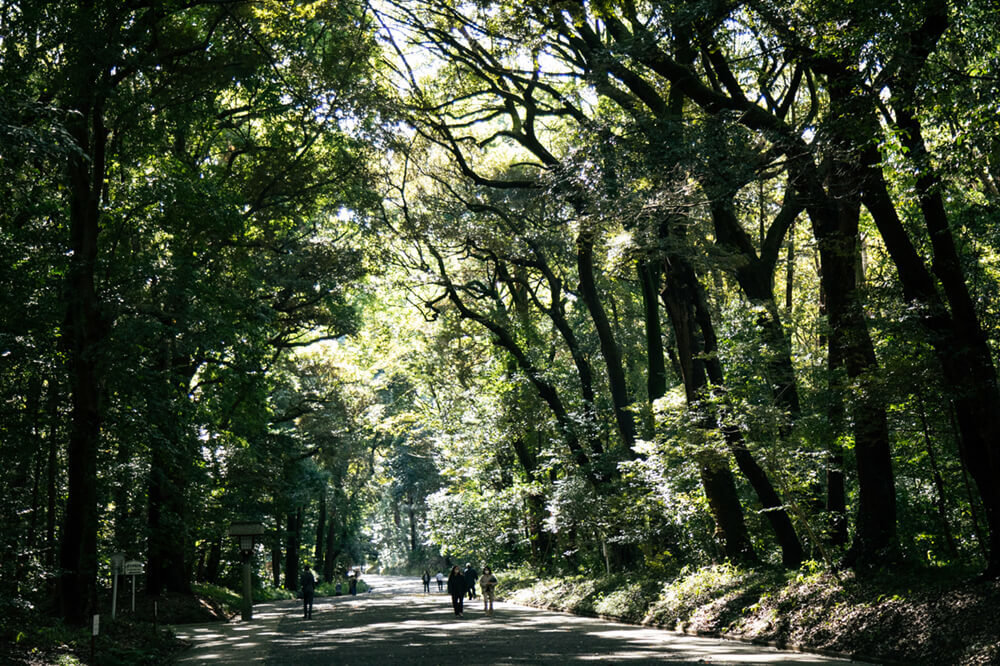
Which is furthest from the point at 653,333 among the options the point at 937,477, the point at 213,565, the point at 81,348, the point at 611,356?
the point at 213,565

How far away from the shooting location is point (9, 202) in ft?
43.4

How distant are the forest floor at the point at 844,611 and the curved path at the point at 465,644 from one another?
0.44 m

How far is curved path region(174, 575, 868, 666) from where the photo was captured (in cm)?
1070

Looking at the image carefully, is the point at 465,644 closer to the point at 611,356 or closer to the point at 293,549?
the point at 611,356

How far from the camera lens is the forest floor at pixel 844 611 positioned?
Result: 8852 millimetres

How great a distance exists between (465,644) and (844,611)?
5.95 meters

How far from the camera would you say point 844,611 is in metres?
11.0

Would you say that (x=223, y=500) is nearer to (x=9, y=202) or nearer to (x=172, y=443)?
(x=172, y=443)

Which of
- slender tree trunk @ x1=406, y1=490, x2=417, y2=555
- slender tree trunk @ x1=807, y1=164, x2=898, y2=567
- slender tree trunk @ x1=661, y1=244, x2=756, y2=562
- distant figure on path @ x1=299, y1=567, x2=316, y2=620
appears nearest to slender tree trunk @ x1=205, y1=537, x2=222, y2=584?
distant figure on path @ x1=299, y1=567, x2=316, y2=620

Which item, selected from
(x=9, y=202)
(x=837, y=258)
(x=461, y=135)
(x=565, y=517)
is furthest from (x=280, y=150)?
(x=837, y=258)

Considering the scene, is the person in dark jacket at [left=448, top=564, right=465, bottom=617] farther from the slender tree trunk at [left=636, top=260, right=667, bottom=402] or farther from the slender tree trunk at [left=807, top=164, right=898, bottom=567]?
the slender tree trunk at [left=807, top=164, right=898, bottom=567]

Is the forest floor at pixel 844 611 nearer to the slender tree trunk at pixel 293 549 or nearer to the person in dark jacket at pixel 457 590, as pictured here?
the person in dark jacket at pixel 457 590

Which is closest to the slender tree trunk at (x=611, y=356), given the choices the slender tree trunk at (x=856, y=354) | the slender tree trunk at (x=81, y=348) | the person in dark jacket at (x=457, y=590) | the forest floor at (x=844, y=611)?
the forest floor at (x=844, y=611)

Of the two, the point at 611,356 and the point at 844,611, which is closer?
the point at 844,611
